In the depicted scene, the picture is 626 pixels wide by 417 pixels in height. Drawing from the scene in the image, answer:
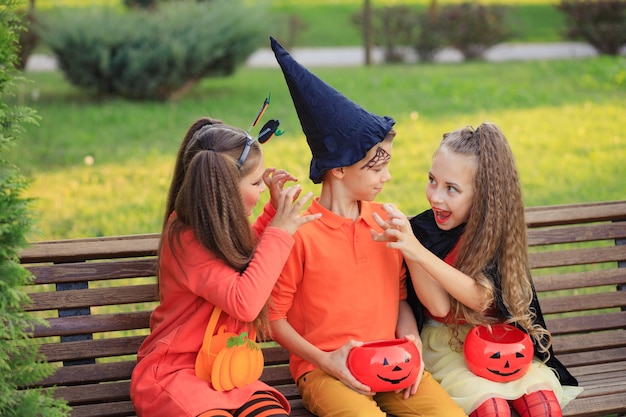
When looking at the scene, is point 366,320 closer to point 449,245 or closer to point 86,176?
point 449,245

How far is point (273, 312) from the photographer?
9.73 feet

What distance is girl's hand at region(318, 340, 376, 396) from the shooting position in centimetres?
→ 282

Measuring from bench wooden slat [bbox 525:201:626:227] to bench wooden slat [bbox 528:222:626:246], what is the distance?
40 mm

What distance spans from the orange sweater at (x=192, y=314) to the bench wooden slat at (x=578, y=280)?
4.37 feet

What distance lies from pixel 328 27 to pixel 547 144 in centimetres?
1354

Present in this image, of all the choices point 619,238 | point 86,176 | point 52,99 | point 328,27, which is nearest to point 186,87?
point 52,99

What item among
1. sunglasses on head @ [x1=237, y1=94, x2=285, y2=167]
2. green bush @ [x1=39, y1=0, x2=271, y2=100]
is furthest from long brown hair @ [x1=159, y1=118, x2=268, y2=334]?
green bush @ [x1=39, y1=0, x2=271, y2=100]

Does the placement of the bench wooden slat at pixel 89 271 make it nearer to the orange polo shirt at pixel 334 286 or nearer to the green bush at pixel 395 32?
the orange polo shirt at pixel 334 286

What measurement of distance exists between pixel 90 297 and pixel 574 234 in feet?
6.83

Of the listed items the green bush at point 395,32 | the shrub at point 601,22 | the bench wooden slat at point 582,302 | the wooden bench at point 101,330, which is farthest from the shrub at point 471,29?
the wooden bench at point 101,330

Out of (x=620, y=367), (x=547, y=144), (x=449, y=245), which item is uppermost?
(x=449, y=245)

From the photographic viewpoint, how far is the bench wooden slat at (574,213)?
11.9 feet

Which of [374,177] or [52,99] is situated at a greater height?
[374,177]

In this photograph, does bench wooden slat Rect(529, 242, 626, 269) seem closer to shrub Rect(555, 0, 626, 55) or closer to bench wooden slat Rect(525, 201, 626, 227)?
bench wooden slat Rect(525, 201, 626, 227)
